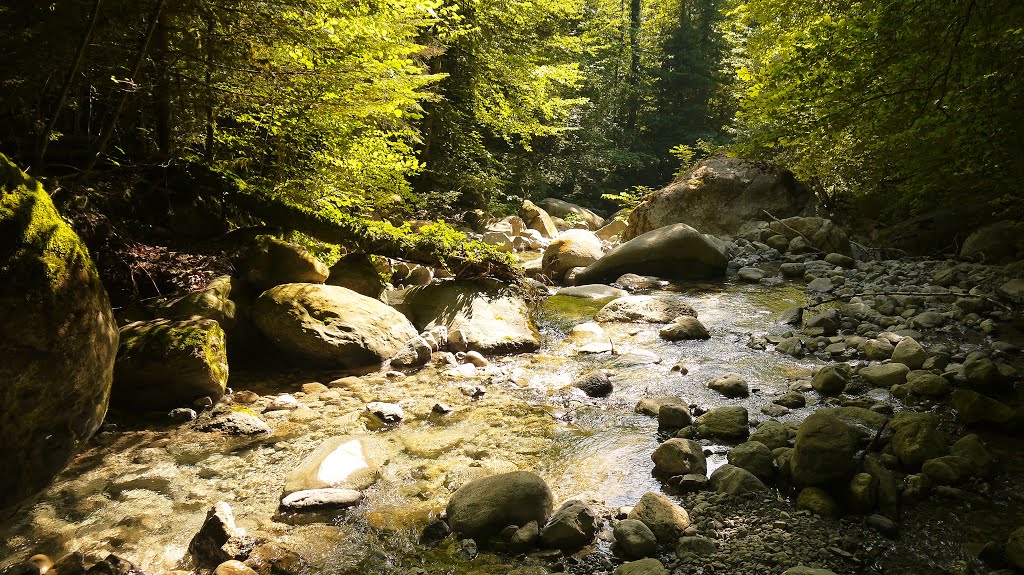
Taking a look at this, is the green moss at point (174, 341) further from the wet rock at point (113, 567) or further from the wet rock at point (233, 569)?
the wet rock at point (233, 569)

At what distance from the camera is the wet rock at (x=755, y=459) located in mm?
3396

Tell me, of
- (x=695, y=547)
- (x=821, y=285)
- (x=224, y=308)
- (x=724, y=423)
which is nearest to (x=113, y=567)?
(x=695, y=547)

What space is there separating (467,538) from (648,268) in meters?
8.26

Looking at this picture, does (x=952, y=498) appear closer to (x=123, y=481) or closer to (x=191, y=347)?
(x=123, y=481)

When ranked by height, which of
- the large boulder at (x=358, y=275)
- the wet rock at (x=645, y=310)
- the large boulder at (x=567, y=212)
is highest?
the large boulder at (x=567, y=212)

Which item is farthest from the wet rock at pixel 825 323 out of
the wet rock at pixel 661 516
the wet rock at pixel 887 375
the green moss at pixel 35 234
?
the green moss at pixel 35 234

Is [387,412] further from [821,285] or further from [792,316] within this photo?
[821,285]

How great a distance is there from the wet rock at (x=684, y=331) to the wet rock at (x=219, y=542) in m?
5.11

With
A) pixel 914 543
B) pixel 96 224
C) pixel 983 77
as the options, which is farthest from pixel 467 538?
pixel 983 77

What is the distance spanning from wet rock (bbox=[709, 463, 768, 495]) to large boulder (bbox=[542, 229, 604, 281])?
7447mm

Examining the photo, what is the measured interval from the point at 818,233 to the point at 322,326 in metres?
10.6

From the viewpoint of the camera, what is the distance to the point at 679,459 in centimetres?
354

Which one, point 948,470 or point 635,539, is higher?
point 948,470

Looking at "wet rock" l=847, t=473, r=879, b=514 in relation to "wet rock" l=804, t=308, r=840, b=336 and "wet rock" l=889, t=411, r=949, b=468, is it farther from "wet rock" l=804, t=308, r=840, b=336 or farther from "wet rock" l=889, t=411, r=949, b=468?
"wet rock" l=804, t=308, r=840, b=336
